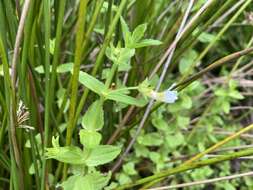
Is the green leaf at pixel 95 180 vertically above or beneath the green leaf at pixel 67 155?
beneath

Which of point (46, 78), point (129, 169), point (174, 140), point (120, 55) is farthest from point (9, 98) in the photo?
point (174, 140)

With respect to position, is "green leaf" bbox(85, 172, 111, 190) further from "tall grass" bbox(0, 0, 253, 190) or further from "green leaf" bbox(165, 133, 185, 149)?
"green leaf" bbox(165, 133, 185, 149)

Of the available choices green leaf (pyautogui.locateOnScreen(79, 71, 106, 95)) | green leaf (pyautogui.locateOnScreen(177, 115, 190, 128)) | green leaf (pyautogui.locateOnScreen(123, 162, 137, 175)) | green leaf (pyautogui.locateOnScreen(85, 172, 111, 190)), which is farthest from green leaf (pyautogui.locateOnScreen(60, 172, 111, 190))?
green leaf (pyautogui.locateOnScreen(177, 115, 190, 128))

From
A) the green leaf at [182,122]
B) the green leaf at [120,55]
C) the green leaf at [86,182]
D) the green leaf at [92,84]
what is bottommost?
the green leaf at [86,182]

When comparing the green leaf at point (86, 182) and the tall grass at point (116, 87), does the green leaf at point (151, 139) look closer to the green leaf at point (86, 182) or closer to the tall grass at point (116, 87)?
the tall grass at point (116, 87)

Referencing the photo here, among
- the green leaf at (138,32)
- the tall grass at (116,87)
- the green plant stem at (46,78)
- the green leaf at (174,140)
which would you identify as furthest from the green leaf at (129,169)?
the green leaf at (138,32)

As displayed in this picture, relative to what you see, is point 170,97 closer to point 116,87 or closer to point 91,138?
point 91,138

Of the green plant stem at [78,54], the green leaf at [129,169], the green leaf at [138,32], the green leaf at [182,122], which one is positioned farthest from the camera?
the green leaf at [182,122]
